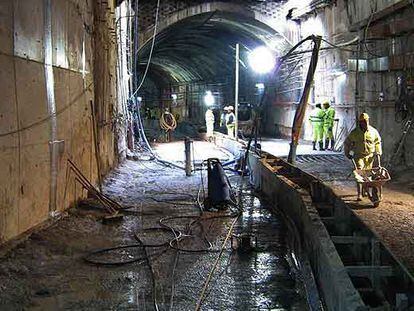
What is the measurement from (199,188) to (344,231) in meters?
5.48

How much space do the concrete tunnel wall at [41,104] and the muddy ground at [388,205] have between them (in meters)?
4.51

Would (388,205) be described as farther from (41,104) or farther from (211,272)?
(41,104)

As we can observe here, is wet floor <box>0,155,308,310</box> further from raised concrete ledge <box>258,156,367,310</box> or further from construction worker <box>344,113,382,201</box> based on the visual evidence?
construction worker <box>344,113,382,201</box>

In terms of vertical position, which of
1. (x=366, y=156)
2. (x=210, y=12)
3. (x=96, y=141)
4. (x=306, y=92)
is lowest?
(x=366, y=156)

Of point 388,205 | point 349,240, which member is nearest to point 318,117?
point 388,205

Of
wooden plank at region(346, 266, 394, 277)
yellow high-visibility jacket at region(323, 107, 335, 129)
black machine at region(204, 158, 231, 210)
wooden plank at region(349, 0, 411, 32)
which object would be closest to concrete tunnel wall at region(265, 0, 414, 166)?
wooden plank at region(349, 0, 411, 32)

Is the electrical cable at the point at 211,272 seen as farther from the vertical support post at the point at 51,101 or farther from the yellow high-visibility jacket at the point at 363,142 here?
the yellow high-visibility jacket at the point at 363,142

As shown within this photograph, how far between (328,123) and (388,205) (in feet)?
26.9

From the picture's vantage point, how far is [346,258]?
253 inches

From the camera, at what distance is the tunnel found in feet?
18.0

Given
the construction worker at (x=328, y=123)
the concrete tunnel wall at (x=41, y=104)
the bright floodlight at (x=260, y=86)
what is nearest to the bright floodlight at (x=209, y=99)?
the bright floodlight at (x=260, y=86)

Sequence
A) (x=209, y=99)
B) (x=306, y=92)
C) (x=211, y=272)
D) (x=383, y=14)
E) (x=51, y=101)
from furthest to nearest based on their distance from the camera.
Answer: (x=209, y=99) → (x=383, y=14) → (x=306, y=92) → (x=51, y=101) → (x=211, y=272)

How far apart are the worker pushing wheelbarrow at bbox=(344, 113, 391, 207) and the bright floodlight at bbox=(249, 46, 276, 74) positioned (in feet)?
52.5

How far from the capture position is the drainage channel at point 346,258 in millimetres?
4238
